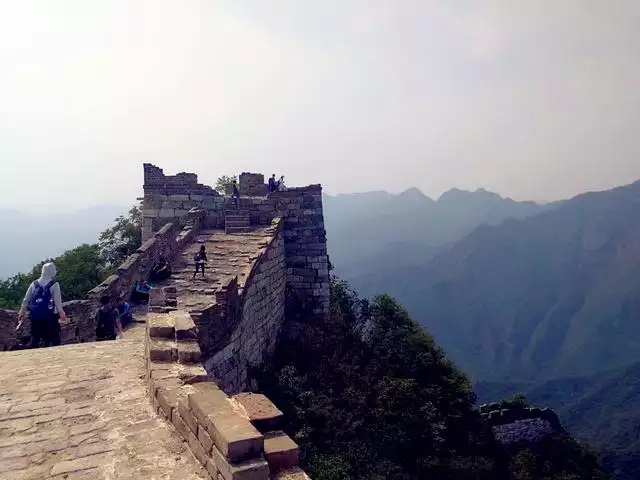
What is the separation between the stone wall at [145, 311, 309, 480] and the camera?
11.9ft

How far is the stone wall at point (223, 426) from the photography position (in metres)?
3.62

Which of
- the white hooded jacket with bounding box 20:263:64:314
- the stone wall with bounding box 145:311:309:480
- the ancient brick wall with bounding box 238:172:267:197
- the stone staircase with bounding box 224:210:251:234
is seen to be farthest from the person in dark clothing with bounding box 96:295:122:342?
the ancient brick wall with bounding box 238:172:267:197

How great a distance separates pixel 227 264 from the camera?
45.4 feet

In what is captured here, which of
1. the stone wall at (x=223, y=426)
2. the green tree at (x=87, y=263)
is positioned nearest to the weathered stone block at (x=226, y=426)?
the stone wall at (x=223, y=426)

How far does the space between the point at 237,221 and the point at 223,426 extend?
13.3 metres

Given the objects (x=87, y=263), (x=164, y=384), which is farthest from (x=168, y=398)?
(x=87, y=263)

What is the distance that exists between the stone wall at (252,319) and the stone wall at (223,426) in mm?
4127

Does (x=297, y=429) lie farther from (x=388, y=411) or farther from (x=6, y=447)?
(x=6, y=447)

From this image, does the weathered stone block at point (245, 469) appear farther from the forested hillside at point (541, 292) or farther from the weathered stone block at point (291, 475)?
the forested hillside at point (541, 292)

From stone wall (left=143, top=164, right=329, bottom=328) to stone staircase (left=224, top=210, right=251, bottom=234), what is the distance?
0.47 feet

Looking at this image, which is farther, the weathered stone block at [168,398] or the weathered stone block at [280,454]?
the weathered stone block at [168,398]

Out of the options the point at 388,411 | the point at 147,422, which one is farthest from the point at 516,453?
the point at 147,422

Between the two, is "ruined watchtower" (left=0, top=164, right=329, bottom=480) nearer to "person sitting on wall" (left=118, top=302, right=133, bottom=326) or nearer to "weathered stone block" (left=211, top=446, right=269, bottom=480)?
"weathered stone block" (left=211, top=446, right=269, bottom=480)

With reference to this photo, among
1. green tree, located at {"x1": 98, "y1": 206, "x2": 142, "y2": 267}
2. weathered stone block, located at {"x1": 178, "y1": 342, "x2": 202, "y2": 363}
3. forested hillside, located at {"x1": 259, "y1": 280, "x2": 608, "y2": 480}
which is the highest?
green tree, located at {"x1": 98, "y1": 206, "x2": 142, "y2": 267}
